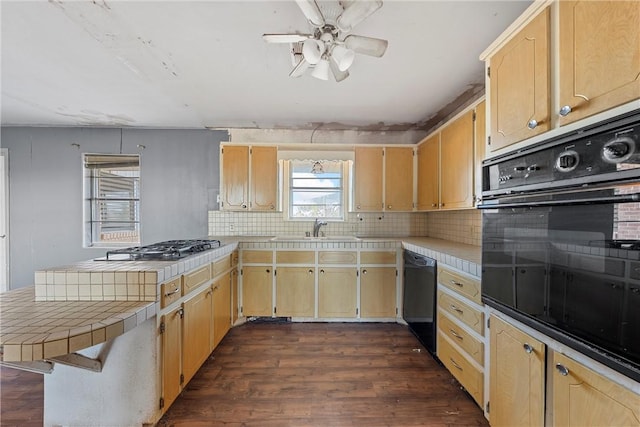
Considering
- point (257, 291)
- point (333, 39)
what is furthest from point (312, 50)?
point (257, 291)

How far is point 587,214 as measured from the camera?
2.91 feet

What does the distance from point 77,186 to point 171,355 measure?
3.18m

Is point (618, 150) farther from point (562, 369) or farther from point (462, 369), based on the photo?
point (462, 369)

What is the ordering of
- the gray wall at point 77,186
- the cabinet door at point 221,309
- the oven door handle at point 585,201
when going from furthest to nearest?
the gray wall at point 77,186, the cabinet door at point 221,309, the oven door handle at point 585,201

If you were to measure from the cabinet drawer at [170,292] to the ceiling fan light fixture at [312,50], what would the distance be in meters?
1.59

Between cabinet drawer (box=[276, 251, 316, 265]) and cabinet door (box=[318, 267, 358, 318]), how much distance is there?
177mm

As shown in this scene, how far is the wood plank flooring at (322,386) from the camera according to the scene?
1669mm

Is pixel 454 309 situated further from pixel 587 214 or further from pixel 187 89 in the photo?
pixel 187 89

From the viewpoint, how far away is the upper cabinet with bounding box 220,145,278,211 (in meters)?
3.31

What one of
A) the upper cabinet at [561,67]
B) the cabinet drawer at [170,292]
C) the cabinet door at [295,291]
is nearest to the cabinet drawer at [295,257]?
the cabinet door at [295,291]

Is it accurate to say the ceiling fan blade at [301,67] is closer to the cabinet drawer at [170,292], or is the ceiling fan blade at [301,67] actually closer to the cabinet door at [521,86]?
the cabinet door at [521,86]

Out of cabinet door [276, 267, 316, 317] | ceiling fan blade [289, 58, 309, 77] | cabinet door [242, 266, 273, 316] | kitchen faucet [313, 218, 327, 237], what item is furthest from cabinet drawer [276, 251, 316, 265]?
ceiling fan blade [289, 58, 309, 77]

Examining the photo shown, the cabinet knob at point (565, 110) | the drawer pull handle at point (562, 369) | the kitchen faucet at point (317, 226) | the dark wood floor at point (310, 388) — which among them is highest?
the cabinet knob at point (565, 110)

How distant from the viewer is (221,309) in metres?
2.54
